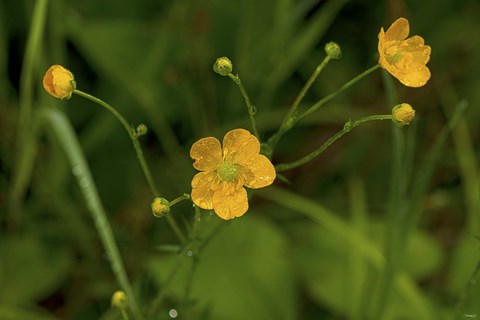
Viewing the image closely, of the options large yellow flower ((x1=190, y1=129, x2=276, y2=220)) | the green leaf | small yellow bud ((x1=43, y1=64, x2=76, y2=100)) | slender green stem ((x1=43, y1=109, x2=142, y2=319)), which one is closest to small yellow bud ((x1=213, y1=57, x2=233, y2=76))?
large yellow flower ((x1=190, y1=129, x2=276, y2=220))

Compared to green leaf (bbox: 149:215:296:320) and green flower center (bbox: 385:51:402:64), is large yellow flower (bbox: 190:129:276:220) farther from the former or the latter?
green leaf (bbox: 149:215:296:320)

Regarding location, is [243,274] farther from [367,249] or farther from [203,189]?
[203,189]

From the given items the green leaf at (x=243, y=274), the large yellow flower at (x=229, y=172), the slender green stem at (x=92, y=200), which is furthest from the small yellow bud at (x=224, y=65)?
the green leaf at (x=243, y=274)

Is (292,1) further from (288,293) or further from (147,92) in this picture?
(288,293)

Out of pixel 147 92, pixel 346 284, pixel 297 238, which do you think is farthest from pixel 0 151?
pixel 346 284

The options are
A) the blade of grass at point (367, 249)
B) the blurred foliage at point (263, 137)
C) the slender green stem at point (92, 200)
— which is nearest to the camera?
the slender green stem at point (92, 200)

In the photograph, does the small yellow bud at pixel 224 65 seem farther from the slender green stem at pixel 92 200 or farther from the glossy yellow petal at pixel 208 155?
the slender green stem at pixel 92 200

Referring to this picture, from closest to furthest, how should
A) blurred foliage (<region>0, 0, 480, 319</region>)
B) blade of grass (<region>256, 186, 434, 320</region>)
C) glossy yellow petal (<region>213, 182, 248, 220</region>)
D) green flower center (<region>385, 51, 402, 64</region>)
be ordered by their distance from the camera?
glossy yellow petal (<region>213, 182, 248, 220</region>) < green flower center (<region>385, 51, 402, 64</region>) < blade of grass (<region>256, 186, 434, 320</region>) < blurred foliage (<region>0, 0, 480, 319</region>)
